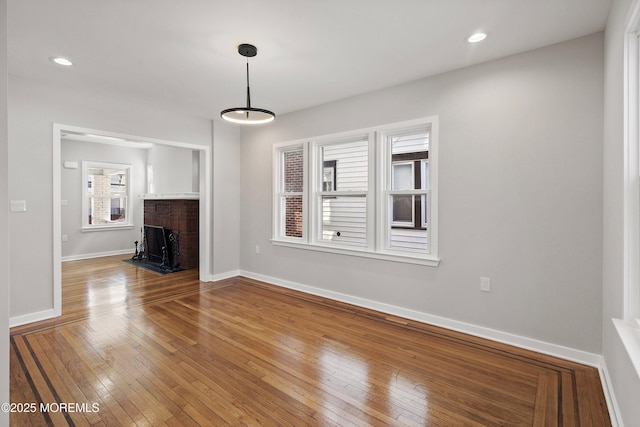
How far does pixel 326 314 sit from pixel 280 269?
4.64ft

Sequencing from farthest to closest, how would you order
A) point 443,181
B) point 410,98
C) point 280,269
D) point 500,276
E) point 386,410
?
point 280,269, point 410,98, point 443,181, point 500,276, point 386,410

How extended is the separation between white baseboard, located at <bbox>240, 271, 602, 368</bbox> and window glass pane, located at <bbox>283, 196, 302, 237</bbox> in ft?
2.64

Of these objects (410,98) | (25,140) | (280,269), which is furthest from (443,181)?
(25,140)

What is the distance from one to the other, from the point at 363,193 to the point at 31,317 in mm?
3923

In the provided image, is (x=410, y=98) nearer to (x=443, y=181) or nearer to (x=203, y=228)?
(x=443, y=181)

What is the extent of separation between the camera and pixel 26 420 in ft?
6.08

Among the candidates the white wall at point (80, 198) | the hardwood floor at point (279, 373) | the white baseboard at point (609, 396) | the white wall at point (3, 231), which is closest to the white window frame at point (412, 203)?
the hardwood floor at point (279, 373)

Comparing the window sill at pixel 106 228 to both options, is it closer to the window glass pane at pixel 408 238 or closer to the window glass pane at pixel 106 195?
the window glass pane at pixel 106 195

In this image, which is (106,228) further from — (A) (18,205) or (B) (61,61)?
(B) (61,61)

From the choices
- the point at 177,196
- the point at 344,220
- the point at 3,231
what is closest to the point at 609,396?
the point at 344,220

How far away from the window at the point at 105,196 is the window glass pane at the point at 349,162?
582 cm

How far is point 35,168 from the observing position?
3400 mm

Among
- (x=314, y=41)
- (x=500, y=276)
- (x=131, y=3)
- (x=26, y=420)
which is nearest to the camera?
(x=26, y=420)

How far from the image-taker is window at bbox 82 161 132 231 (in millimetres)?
7062
